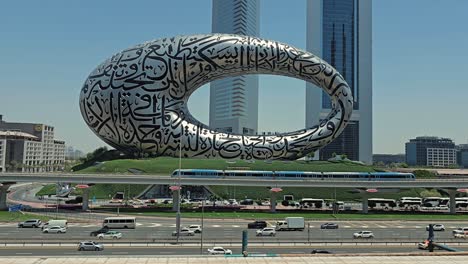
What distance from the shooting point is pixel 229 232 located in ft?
133

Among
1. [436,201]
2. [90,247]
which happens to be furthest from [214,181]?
Answer: [436,201]

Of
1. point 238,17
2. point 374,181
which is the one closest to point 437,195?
point 374,181

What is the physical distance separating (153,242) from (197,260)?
14880 mm

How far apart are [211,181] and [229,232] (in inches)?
625

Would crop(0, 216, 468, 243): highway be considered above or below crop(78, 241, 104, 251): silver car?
below

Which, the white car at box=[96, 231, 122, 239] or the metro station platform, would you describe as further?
the white car at box=[96, 231, 122, 239]

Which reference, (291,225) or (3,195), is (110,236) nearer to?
(291,225)

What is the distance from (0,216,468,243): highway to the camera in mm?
36375

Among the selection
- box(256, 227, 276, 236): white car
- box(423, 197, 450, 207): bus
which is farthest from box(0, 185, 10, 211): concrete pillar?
box(423, 197, 450, 207): bus

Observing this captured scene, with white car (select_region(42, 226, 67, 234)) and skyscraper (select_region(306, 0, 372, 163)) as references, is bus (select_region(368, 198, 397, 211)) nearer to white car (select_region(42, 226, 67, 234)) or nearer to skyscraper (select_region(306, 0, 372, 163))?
white car (select_region(42, 226, 67, 234))

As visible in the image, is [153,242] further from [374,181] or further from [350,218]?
[374,181]

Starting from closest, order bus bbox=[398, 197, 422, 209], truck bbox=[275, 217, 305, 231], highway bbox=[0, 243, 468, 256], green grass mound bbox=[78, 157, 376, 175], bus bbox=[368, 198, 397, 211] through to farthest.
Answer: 1. highway bbox=[0, 243, 468, 256]
2. truck bbox=[275, 217, 305, 231]
3. bus bbox=[368, 198, 397, 211]
4. bus bbox=[398, 197, 422, 209]
5. green grass mound bbox=[78, 157, 376, 175]

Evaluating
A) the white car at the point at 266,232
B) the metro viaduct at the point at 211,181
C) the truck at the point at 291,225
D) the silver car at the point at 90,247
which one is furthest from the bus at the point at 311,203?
the silver car at the point at 90,247

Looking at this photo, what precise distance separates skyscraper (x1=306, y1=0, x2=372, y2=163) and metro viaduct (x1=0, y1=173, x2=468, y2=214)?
91101 mm
